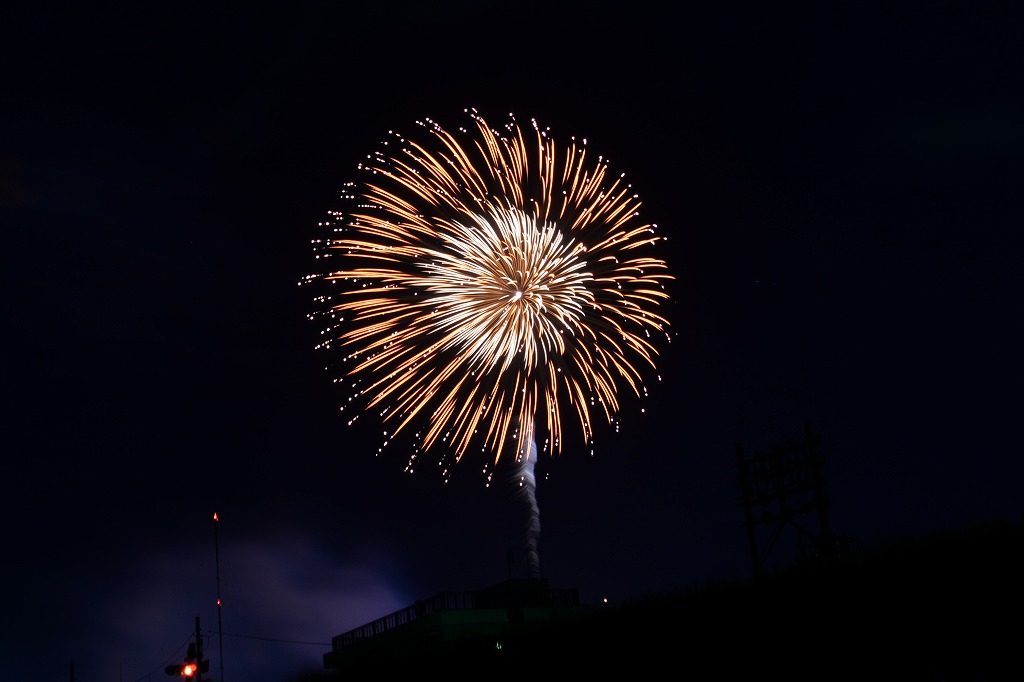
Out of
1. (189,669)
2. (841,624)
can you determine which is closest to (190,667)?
(189,669)

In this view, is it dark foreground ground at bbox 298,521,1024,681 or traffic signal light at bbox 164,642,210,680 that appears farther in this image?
traffic signal light at bbox 164,642,210,680

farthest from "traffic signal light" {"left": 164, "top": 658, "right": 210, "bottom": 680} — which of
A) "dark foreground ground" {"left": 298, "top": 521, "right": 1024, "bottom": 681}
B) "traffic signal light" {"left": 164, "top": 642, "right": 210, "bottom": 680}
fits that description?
"dark foreground ground" {"left": 298, "top": 521, "right": 1024, "bottom": 681}

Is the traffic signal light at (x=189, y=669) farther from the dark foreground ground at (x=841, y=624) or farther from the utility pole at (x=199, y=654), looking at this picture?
the dark foreground ground at (x=841, y=624)

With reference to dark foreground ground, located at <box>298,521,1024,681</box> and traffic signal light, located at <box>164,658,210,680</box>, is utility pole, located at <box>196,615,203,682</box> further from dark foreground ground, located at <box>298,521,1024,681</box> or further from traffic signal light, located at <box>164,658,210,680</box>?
dark foreground ground, located at <box>298,521,1024,681</box>

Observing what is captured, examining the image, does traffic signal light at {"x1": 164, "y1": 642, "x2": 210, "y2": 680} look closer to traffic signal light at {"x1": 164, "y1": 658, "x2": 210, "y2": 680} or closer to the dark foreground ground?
traffic signal light at {"x1": 164, "y1": 658, "x2": 210, "y2": 680}

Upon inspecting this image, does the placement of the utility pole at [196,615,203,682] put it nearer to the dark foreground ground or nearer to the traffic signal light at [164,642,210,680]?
the traffic signal light at [164,642,210,680]

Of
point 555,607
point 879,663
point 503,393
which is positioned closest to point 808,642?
point 879,663

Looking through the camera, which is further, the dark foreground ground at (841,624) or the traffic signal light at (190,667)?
the traffic signal light at (190,667)

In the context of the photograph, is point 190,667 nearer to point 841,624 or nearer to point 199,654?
Result: point 199,654

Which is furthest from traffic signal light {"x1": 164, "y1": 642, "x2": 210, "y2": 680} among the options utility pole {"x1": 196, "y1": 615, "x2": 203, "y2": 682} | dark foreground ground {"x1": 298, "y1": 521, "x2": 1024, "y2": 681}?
dark foreground ground {"x1": 298, "y1": 521, "x2": 1024, "y2": 681}

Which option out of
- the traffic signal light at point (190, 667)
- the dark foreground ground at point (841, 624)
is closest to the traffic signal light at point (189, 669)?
the traffic signal light at point (190, 667)
